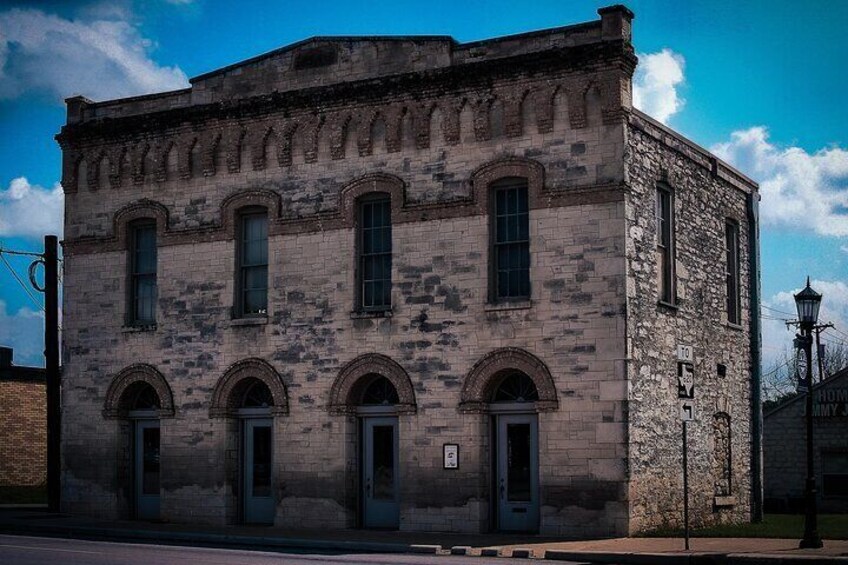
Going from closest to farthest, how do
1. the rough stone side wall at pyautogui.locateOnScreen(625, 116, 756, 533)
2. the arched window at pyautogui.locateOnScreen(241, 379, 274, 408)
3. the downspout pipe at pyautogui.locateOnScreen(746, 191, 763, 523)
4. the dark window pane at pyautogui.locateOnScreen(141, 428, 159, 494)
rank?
the rough stone side wall at pyautogui.locateOnScreen(625, 116, 756, 533)
the arched window at pyautogui.locateOnScreen(241, 379, 274, 408)
the dark window pane at pyautogui.locateOnScreen(141, 428, 159, 494)
the downspout pipe at pyautogui.locateOnScreen(746, 191, 763, 523)

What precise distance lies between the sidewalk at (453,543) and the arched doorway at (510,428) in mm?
686

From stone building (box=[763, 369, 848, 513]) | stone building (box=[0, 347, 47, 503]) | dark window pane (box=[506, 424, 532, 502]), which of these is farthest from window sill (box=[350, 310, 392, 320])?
stone building (box=[0, 347, 47, 503])

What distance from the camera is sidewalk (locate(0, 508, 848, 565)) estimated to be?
1884cm

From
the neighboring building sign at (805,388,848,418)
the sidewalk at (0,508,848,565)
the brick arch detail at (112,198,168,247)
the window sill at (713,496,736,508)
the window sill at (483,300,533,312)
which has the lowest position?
the sidewalk at (0,508,848,565)

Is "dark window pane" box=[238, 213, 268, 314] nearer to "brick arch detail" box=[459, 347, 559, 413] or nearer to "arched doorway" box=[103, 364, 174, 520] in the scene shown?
"arched doorway" box=[103, 364, 174, 520]

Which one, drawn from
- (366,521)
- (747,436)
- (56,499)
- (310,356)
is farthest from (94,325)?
(747,436)

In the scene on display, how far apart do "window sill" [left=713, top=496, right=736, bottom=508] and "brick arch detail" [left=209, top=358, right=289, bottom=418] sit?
964 centimetres

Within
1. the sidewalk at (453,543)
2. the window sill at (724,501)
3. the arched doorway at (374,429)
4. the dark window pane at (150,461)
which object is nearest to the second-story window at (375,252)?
the arched doorway at (374,429)

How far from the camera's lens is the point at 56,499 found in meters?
29.4

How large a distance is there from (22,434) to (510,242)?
77.4ft

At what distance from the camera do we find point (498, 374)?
23.8 metres

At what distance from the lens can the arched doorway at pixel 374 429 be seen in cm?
2489

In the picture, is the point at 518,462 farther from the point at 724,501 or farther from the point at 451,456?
the point at 724,501

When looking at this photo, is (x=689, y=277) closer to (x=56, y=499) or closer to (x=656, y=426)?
(x=656, y=426)
